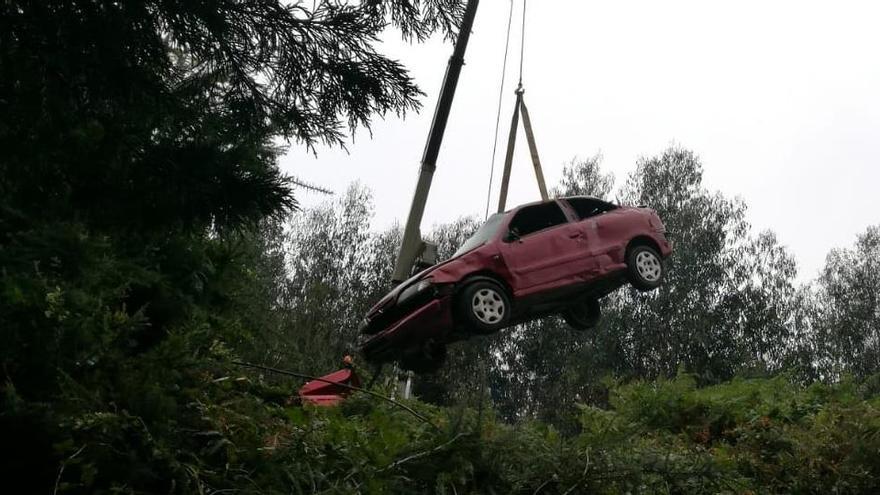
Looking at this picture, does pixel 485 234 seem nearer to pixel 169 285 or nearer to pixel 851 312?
pixel 169 285

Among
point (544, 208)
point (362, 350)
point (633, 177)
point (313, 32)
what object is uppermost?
point (633, 177)

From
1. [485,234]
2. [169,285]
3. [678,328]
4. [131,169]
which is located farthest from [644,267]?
[678,328]

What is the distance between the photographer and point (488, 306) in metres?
7.89

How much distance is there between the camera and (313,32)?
412 centimetres

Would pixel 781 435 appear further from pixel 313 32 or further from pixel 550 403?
pixel 550 403

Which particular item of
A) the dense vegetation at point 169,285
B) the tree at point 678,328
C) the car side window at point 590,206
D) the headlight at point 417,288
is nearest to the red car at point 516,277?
the headlight at point 417,288

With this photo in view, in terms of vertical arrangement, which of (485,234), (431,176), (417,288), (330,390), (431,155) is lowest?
(330,390)

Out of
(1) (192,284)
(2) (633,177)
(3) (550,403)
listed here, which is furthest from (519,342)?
(1) (192,284)

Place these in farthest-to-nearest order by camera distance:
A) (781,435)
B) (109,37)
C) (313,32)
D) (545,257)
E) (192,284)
Result: (545,257), (192,284), (781,435), (313,32), (109,37)

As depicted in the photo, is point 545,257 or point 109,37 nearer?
point 109,37

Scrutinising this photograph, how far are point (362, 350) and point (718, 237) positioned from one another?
23.1 m

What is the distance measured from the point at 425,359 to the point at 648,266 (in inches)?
93.2

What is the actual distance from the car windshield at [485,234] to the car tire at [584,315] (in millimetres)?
1387

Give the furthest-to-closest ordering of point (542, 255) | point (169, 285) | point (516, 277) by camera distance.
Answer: point (542, 255), point (516, 277), point (169, 285)
